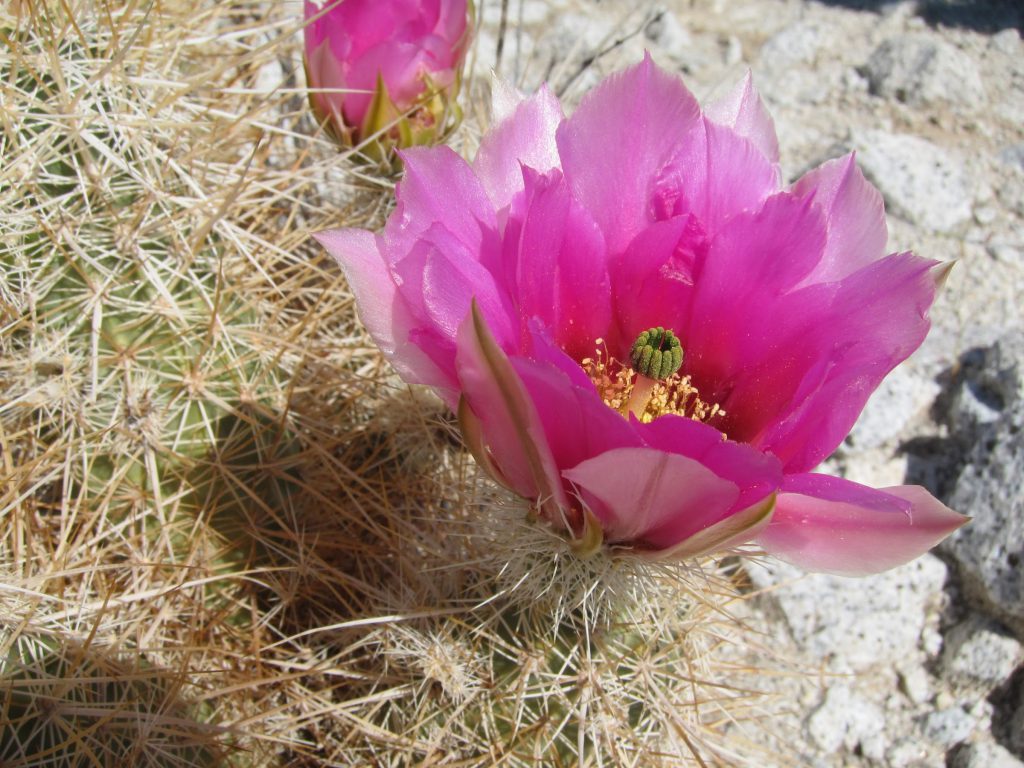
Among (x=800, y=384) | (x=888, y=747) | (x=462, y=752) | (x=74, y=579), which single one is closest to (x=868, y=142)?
(x=888, y=747)

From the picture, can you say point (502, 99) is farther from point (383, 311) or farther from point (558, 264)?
point (383, 311)

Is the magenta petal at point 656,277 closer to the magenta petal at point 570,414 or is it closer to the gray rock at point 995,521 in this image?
the magenta petal at point 570,414

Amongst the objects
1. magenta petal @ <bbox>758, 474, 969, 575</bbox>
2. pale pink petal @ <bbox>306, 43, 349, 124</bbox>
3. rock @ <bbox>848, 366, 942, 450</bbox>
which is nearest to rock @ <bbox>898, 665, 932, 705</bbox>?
rock @ <bbox>848, 366, 942, 450</bbox>

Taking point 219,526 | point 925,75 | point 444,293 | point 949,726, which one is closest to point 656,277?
point 444,293

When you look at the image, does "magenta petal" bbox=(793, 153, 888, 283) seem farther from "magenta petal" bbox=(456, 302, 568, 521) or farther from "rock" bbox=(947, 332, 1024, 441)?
"rock" bbox=(947, 332, 1024, 441)

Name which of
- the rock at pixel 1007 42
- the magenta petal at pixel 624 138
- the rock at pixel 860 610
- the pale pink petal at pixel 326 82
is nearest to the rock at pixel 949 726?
the rock at pixel 860 610

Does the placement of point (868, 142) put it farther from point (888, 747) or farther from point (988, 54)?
point (888, 747)
